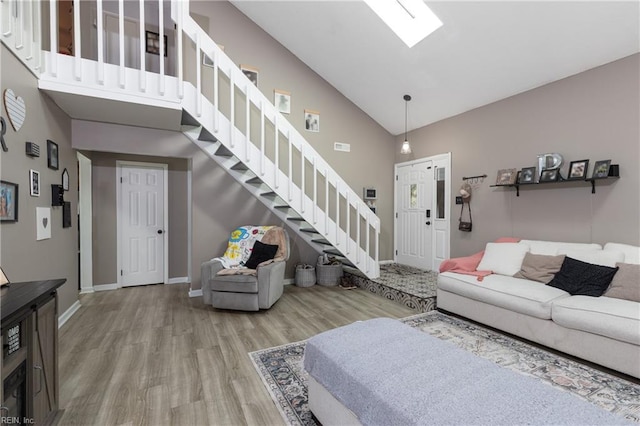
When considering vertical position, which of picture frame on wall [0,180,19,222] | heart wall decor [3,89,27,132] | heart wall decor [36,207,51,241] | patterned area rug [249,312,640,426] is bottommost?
patterned area rug [249,312,640,426]

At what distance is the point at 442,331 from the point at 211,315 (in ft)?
8.33

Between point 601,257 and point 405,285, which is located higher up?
point 601,257

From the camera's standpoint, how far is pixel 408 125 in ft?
18.5

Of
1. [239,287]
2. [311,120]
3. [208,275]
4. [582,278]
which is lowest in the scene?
[239,287]

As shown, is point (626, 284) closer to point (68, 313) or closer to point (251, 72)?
point (251, 72)

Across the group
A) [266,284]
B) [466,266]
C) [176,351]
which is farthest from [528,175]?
[176,351]

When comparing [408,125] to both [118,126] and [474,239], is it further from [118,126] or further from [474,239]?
[118,126]

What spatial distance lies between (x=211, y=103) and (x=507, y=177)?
405cm

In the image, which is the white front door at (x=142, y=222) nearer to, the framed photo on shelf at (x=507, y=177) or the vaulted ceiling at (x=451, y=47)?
the vaulted ceiling at (x=451, y=47)

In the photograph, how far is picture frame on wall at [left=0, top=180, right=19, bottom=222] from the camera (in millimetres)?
2025

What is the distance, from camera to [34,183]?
253 cm

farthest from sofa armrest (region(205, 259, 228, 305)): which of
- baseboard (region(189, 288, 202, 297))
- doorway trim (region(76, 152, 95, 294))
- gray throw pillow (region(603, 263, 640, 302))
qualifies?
gray throw pillow (region(603, 263, 640, 302))

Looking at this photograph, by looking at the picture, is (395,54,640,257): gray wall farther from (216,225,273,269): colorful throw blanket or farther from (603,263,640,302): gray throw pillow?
(216,225,273,269): colorful throw blanket

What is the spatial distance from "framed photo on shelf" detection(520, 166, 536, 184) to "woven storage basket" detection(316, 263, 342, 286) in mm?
2884
